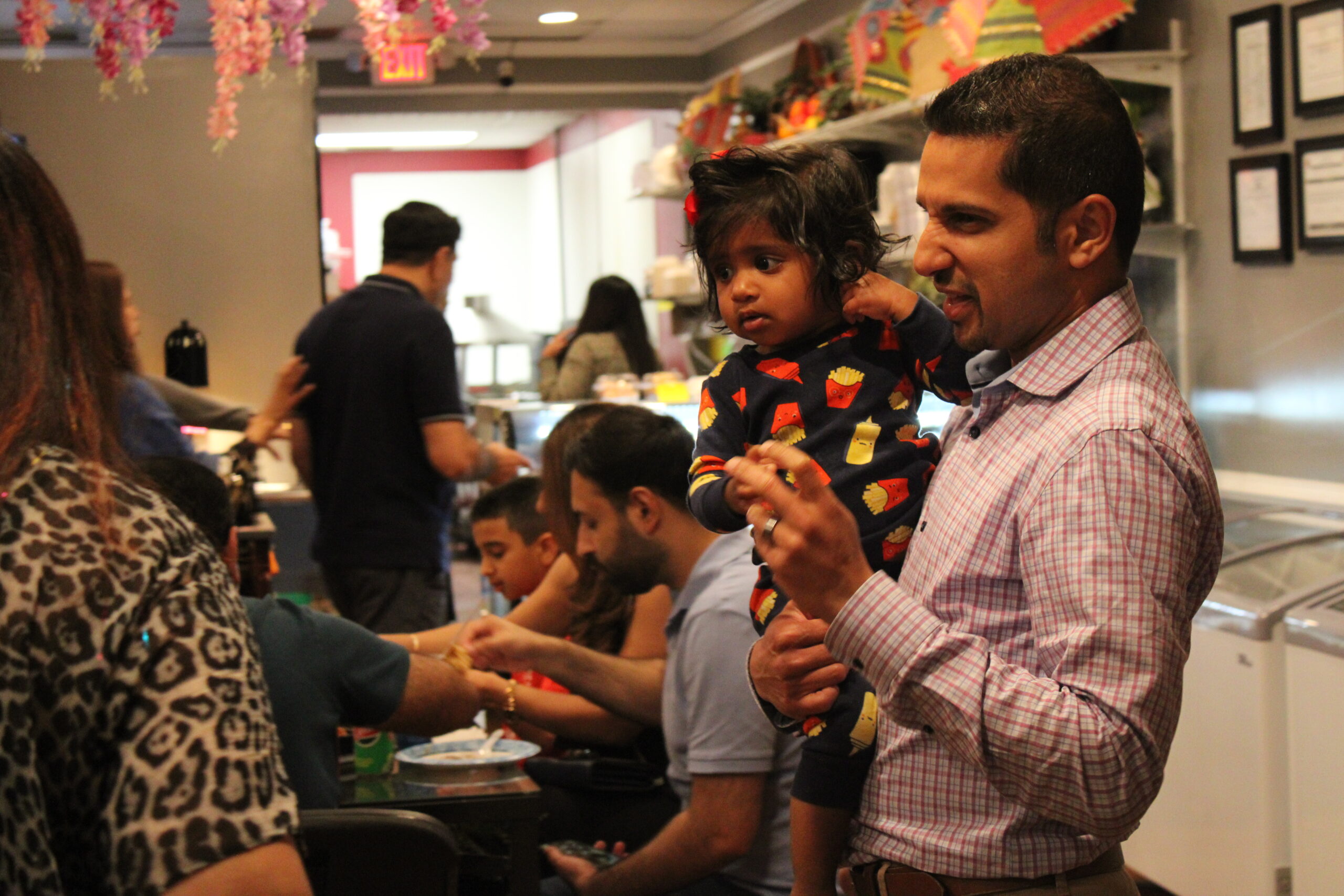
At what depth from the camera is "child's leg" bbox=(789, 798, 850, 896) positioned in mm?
1561

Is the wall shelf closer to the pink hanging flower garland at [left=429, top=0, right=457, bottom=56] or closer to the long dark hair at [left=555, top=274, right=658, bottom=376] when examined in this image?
the pink hanging flower garland at [left=429, top=0, right=457, bottom=56]

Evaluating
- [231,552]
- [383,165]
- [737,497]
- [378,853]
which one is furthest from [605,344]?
[383,165]

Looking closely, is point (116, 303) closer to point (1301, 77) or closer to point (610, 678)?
point (610, 678)

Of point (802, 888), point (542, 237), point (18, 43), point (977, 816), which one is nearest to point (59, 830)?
point (977, 816)

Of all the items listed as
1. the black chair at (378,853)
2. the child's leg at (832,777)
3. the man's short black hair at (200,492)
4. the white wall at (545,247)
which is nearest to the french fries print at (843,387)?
the child's leg at (832,777)

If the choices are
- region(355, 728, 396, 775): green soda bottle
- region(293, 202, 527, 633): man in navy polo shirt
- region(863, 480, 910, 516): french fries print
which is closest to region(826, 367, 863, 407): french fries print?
region(863, 480, 910, 516): french fries print

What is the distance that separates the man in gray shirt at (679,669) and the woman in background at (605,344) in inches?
127

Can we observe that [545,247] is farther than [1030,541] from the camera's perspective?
Yes

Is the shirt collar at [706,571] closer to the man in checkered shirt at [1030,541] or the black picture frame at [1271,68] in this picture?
the man in checkered shirt at [1030,541]

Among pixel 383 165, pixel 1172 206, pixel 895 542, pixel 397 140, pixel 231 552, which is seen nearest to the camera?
pixel 895 542

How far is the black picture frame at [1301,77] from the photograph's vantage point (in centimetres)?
338

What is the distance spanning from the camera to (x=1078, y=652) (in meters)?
1.10

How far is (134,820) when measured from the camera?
3.23ft

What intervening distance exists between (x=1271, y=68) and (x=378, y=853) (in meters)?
3.10
